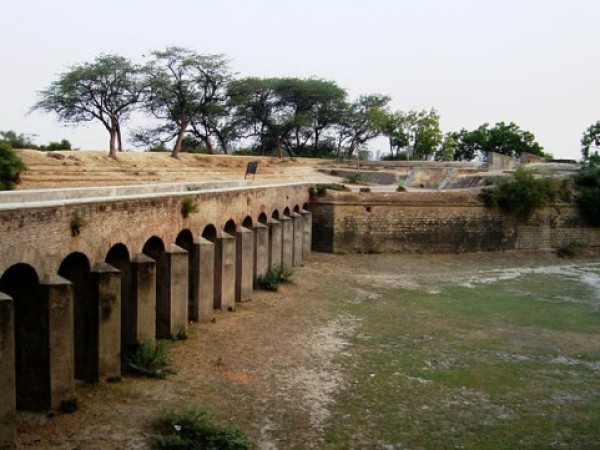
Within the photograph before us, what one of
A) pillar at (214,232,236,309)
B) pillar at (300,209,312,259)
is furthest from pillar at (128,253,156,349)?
pillar at (300,209,312,259)

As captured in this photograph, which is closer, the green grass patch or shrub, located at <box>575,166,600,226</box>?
the green grass patch

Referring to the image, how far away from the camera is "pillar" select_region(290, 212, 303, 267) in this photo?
2219 centimetres

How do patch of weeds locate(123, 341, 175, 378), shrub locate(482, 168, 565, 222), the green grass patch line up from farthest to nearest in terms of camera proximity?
1. shrub locate(482, 168, 565, 222)
2. patch of weeds locate(123, 341, 175, 378)
3. the green grass patch

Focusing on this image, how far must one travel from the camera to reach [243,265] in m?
16.0

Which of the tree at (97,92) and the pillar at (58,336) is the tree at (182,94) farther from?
the pillar at (58,336)

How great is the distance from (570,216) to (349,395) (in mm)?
21271

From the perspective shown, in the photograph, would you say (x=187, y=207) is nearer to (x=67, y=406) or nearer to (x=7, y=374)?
(x=67, y=406)

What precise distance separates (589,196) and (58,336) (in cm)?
2492

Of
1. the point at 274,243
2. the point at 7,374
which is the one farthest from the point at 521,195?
the point at 7,374

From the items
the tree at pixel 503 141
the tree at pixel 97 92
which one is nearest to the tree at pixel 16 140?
the tree at pixel 97 92

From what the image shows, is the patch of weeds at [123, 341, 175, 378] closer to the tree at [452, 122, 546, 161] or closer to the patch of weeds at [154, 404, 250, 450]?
the patch of weeds at [154, 404, 250, 450]

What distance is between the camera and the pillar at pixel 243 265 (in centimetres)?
1591

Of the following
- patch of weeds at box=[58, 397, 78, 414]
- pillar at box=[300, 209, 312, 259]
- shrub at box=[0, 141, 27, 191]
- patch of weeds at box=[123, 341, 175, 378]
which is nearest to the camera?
patch of weeds at box=[58, 397, 78, 414]

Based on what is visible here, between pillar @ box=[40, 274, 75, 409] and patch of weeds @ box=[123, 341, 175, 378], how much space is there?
5.28 feet
